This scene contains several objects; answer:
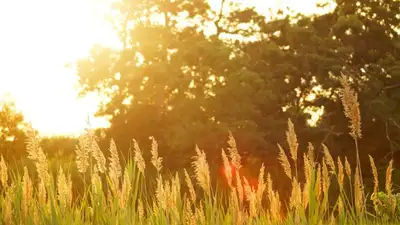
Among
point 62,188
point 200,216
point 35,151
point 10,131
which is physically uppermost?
point 10,131

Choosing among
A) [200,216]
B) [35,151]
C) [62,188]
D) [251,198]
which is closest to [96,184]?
[62,188]

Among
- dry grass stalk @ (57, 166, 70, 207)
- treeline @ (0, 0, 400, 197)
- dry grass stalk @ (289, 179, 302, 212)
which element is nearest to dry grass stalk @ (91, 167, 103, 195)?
dry grass stalk @ (57, 166, 70, 207)

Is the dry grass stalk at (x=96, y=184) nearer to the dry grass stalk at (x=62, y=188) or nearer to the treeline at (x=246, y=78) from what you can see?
the dry grass stalk at (x=62, y=188)

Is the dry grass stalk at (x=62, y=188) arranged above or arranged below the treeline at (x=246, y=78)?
below

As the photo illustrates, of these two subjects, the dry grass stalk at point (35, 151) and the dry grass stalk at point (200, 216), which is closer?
the dry grass stalk at point (35, 151)

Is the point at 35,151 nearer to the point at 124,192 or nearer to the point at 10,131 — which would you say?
the point at 124,192

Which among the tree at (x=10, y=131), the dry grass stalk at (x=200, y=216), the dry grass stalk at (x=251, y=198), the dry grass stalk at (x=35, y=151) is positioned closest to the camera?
the dry grass stalk at (x=35, y=151)

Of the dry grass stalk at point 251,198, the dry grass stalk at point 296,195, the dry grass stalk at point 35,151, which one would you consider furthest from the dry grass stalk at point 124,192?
the dry grass stalk at point 296,195

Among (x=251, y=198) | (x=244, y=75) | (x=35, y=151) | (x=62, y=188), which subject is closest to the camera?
(x=35, y=151)

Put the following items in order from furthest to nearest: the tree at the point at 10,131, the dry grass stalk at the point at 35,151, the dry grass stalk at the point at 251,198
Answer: the tree at the point at 10,131
the dry grass stalk at the point at 251,198
the dry grass stalk at the point at 35,151

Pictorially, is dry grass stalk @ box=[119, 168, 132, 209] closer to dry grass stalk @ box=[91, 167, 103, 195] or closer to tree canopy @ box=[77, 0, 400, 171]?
dry grass stalk @ box=[91, 167, 103, 195]

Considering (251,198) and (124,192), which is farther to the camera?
(251,198)

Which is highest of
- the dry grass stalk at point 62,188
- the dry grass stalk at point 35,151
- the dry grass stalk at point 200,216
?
the dry grass stalk at point 35,151

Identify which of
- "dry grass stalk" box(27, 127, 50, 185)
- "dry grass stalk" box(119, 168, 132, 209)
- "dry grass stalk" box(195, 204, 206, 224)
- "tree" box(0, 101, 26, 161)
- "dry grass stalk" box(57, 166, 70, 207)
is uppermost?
"tree" box(0, 101, 26, 161)
